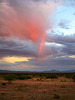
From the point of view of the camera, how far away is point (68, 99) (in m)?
16.3

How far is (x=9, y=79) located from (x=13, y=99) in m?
23.9

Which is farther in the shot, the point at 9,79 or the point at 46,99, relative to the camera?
the point at 9,79

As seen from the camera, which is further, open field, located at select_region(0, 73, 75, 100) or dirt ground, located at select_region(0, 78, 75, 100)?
open field, located at select_region(0, 73, 75, 100)

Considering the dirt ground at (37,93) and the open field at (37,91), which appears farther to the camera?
the open field at (37,91)

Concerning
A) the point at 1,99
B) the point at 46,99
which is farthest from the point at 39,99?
the point at 1,99

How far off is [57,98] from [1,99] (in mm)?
6277

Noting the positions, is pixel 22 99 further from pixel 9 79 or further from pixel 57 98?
pixel 9 79

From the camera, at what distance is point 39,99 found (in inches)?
637

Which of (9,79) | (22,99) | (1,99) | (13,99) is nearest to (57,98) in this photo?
(22,99)

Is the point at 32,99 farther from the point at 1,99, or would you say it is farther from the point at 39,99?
the point at 1,99

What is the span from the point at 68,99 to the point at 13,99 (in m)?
6.17

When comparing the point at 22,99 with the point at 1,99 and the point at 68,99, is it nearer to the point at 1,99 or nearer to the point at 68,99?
the point at 1,99

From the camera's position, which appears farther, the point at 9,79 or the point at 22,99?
the point at 9,79

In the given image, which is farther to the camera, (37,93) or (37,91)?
(37,91)
